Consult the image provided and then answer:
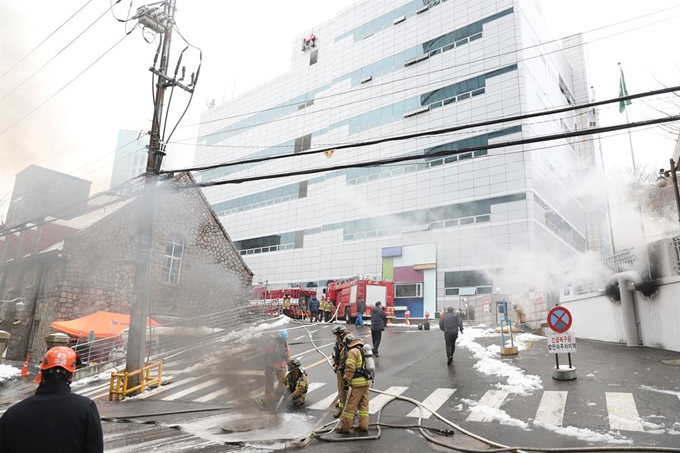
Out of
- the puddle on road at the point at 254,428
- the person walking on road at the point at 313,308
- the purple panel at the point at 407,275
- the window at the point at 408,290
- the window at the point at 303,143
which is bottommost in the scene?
the puddle on road at the point at 254,428

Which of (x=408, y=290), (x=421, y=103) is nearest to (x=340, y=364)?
(x=408, y=290)

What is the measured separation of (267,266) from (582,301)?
1269 inches

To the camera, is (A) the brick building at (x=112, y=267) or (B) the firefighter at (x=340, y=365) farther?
(A) the brick building at (x=112, y=267)

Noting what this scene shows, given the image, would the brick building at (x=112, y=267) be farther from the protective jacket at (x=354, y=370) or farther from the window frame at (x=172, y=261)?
the protective jacket at (x=354, y=370)

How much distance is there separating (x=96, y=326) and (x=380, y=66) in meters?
33.4

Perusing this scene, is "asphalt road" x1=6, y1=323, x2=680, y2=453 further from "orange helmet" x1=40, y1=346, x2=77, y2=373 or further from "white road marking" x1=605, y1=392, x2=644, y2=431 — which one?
"orange helmet" x1=40, y1=346, x2=77, y2=373

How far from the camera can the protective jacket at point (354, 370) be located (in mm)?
7277

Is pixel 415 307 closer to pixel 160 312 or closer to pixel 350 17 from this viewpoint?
pixel 160 312

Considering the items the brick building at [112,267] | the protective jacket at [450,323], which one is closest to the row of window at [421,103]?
the brick building at [112,267]

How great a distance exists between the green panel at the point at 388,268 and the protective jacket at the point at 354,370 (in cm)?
2713

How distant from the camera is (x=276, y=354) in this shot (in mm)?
9492

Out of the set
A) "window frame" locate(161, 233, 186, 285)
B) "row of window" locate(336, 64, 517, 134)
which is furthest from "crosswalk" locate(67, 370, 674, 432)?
"row of window" locate(336, 64, 517, 134)

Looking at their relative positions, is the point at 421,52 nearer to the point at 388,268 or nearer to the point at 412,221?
the point at 412,221

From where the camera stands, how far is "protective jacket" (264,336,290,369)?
937 centimetres
